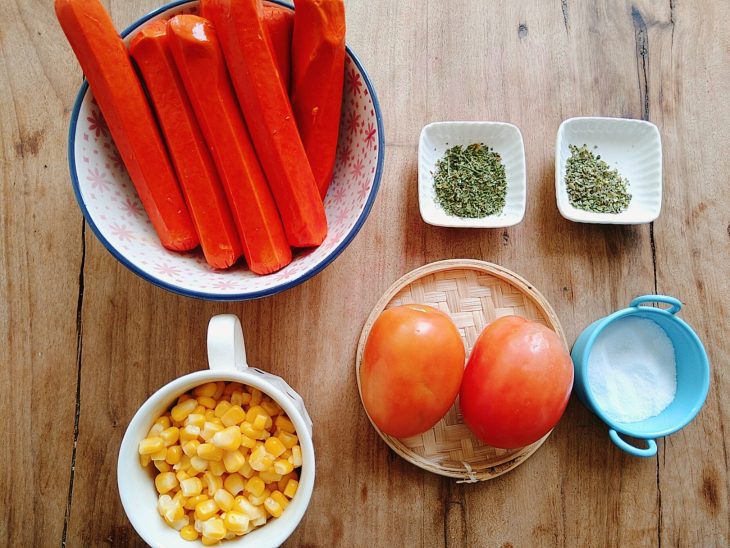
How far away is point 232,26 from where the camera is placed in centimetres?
81

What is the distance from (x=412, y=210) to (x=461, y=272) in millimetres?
158

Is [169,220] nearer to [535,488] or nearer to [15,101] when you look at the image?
[15,101]

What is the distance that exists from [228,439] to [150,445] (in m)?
0.13

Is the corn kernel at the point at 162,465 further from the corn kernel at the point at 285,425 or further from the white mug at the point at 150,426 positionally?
the corn kernel at the point at 285,425

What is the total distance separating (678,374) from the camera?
1.10 meters

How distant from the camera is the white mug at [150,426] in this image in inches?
32.8

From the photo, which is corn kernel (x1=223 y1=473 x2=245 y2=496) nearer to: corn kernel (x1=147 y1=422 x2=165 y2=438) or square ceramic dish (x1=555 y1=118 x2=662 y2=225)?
corn kernel (x1=147 y1=422 x2=165 y2=438)

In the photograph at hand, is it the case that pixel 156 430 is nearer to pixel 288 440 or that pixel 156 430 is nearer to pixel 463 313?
pixel 288 440

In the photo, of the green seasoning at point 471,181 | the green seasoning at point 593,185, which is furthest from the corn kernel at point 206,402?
the green seasoning at point 593,185

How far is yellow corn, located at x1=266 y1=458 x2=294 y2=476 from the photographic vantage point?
860 millimetres

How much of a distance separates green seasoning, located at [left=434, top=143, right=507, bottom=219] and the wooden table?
5cm

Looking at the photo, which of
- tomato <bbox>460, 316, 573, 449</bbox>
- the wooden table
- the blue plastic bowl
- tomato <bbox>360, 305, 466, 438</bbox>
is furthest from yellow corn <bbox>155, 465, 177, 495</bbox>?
the blue plastic bowl

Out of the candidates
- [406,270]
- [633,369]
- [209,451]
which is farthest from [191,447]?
[633,369]

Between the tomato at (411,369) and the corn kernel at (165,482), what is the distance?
34cm
